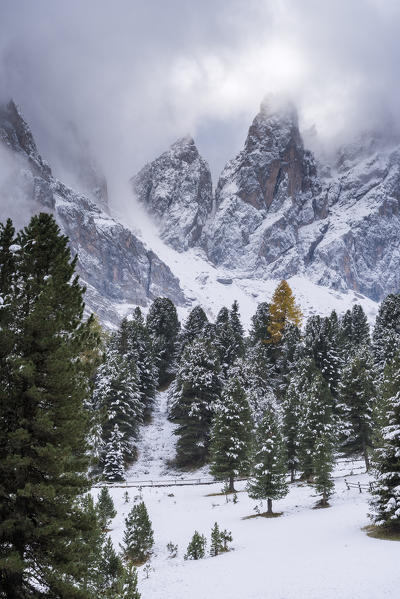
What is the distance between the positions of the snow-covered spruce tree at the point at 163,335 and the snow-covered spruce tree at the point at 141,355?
523 centimetres

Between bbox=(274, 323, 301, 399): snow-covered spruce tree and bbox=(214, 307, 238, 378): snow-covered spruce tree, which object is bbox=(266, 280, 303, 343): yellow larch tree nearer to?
bbox=(274, 323, 301, 399): snow-covered spruce tree

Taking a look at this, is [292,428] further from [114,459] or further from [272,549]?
[272,549]

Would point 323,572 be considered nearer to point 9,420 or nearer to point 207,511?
point 9,420

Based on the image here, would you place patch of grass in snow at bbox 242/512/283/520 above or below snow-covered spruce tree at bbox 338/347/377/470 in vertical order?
below

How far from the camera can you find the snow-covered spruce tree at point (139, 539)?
73.4 feet

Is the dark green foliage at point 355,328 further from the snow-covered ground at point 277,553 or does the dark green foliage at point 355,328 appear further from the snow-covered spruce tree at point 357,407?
the snow-covered ground at point 277,553

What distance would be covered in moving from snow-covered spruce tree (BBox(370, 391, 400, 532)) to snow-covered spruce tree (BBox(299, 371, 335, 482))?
42.6ft

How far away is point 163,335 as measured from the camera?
236 ft

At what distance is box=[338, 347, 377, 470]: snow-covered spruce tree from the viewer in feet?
121

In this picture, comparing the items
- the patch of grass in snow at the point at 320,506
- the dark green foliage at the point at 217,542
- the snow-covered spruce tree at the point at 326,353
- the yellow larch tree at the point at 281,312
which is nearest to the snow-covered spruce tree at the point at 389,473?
the dark green foliage at the point at 217,542

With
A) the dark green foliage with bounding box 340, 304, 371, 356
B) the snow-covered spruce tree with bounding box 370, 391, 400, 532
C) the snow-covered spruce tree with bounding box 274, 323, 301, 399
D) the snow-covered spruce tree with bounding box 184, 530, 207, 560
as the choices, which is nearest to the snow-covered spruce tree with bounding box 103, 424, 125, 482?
the snow-covered spruce tree with bounding box 184, 530, 207, 560

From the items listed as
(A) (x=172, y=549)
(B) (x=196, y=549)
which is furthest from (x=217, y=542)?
(A) (x=172, y=549)

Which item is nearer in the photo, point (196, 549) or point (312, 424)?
point (196, 549)

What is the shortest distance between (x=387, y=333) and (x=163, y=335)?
3600 centimetres
